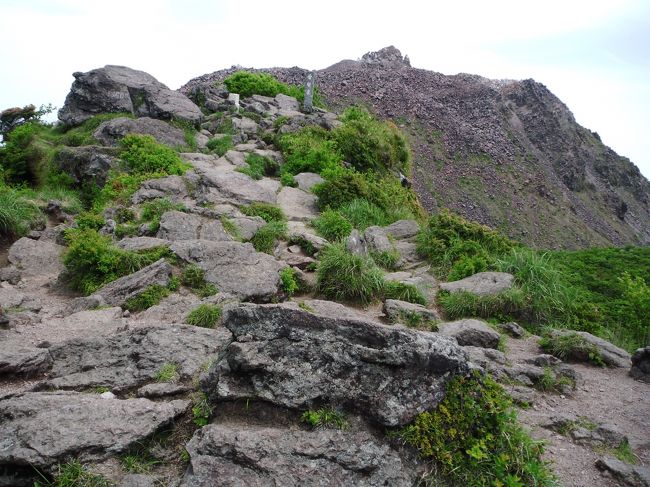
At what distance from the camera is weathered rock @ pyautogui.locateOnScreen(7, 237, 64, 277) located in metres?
7.75

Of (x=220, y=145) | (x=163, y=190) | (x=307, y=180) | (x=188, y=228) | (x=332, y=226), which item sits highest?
(x=220, y=145)

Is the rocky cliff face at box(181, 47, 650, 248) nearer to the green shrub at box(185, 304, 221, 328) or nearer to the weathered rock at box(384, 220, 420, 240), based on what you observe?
the weathered rock at box(384, 220, 420, 240)

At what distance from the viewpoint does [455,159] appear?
35.4m

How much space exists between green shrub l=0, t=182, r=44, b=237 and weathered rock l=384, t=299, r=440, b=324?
7.15m

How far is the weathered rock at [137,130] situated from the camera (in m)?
13.1

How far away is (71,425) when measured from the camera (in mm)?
3316

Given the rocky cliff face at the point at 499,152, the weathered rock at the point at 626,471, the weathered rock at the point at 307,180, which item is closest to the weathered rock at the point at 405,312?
the weathered rock at the point at 626,471

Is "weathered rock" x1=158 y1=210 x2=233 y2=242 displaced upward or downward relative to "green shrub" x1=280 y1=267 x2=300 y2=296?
upward

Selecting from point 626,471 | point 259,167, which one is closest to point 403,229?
point 259,167

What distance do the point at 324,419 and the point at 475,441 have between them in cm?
114

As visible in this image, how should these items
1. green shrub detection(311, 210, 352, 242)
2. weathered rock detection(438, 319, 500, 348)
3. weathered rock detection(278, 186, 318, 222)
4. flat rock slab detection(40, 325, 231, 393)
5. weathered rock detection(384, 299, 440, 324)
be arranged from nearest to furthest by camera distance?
flat rock slab detection(40, 325, 231, 393)
weathered rock detection(438, 319, 500, 348)
weathered rock detection(384, 299, 440, 324)
green shrub detection(311, 210, 352, 242)
weathered rock detection(278, 186, 318, 222)

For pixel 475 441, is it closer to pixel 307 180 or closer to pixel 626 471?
pixel 626 471

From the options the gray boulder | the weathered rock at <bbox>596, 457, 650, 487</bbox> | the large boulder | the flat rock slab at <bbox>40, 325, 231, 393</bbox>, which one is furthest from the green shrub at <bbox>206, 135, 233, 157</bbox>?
the weathered rock at <bbox>596, 457, 650, 487</bbox>

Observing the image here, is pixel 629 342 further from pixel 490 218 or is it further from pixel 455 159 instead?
pixel 455 159
